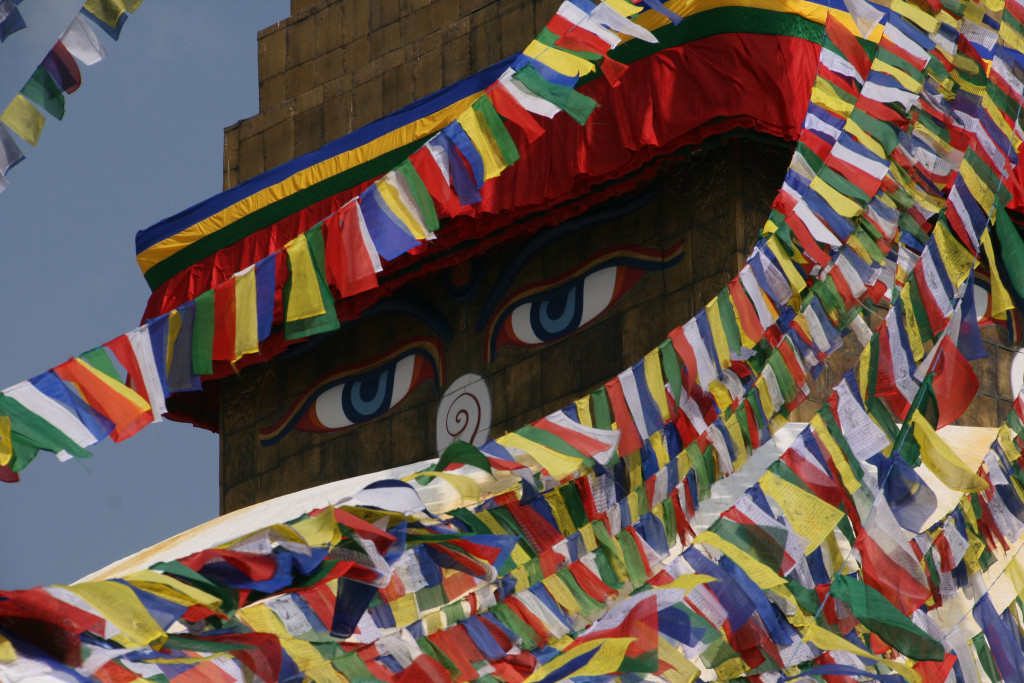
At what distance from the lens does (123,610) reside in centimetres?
420

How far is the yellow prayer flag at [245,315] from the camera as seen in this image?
23.8ft

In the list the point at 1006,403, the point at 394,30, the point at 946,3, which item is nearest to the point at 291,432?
the point at 394,30

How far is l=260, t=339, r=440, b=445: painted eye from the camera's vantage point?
1126 centimetres

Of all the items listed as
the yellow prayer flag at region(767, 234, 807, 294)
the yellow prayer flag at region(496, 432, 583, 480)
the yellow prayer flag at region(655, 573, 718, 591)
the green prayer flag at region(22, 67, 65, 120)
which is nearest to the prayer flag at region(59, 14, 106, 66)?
the green prayer flag at region(22, 67, 65, 120)

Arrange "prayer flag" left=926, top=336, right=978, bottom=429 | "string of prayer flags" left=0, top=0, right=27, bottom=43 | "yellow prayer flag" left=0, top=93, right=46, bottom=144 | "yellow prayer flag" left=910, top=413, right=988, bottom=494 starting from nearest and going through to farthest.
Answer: "yellow prayer flag" left=910, top=413, right=988, bottom=494 < "prayer flag" left=926, top=336, right=978, bottom=429 < "string of prayer flags" left=0, top=0, right=27, bottom=43 < "yellow prayer flag" left=0, top=93, right=46, bottom=144

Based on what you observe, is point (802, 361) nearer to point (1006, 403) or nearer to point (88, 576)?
point (1006, 403)

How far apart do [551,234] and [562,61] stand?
3366mm

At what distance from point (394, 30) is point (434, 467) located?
7.19 meters

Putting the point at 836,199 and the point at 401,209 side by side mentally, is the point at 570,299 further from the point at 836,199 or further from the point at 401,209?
the point at 401,209

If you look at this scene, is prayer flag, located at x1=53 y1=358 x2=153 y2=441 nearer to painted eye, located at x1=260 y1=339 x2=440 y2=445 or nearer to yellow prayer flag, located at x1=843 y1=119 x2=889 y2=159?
yellow prayer flag, located at x1=843 y1=119 x2=889 y2=159

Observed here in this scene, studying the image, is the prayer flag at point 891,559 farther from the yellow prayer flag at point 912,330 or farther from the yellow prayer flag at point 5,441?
the yellow prayer flag at point 5,441

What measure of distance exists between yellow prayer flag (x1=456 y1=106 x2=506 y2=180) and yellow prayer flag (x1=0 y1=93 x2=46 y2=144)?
196 cm

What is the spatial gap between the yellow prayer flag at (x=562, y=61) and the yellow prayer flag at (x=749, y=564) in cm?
275

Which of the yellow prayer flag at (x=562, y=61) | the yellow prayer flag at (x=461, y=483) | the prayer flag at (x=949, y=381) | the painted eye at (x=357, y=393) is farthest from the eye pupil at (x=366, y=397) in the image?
the prayer flag at (x=949, y=381)
